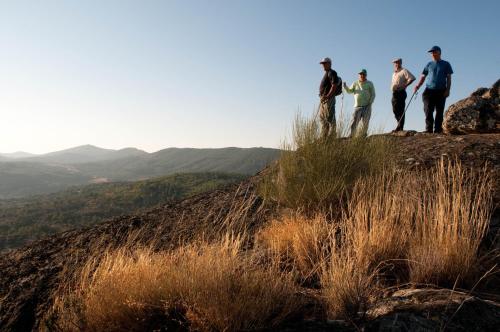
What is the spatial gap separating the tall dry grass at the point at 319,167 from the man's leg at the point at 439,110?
287 cm

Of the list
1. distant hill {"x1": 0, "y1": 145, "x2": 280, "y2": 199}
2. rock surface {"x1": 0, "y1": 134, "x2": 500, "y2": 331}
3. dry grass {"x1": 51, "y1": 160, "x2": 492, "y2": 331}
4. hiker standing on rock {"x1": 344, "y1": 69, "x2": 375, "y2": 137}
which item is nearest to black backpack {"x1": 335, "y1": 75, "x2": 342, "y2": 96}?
hiker standing on rock {"x1": 344, "y1": 69, "x2": 375, "y2": 137}

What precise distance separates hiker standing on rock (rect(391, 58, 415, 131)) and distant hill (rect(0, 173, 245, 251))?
113ft

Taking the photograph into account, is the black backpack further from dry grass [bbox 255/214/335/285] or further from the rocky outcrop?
the rocky outcrop

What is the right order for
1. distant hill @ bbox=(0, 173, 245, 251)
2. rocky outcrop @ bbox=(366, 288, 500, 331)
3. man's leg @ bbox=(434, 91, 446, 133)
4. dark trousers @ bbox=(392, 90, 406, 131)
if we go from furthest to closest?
distant hill @ bbox=(0, 173, 245, 251), dark trousers @ bbox=(392, 90, 406, 131), man's leg @ bbox=(434, 91, 446, 133), rocky outcrop @ bbox=(366, 288, 500, 331)

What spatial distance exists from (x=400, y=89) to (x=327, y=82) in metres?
2.10

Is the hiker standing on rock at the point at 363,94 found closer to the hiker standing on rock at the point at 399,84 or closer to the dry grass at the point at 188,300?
the hiker standing on rock at the point at 399,84

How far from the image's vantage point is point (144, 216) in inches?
262

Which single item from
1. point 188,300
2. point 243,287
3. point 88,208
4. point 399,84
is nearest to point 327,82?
point 399,84

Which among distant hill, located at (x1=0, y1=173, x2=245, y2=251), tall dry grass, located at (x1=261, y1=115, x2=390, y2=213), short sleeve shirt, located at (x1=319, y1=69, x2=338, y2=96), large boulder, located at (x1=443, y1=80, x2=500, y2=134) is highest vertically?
short sleeve shirt, located at (x1=319, y1=69, x2=338, y2=96)

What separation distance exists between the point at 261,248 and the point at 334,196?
4.47 ft

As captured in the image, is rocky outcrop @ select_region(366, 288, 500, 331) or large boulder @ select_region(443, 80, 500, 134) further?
large boulder @ select_region(443, 80, 500, 134)

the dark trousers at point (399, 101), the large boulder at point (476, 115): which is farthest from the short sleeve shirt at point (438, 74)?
the large boulder at point (476, 115)

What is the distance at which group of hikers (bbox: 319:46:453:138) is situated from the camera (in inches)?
287

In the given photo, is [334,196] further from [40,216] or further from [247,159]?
[247,159]
